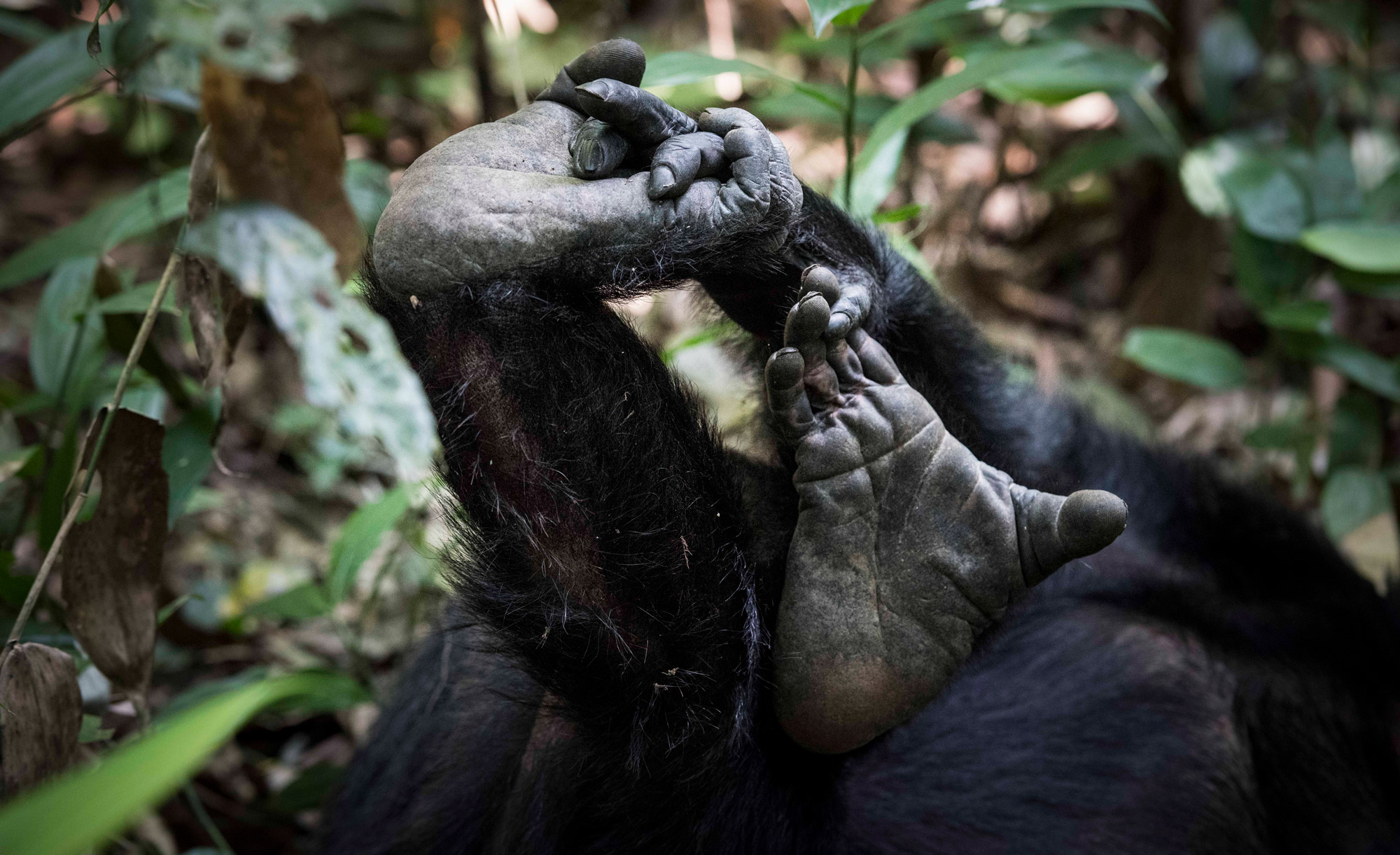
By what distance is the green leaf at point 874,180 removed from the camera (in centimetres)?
140

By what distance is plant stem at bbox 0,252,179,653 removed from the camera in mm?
877

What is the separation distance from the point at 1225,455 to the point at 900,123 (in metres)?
1.67

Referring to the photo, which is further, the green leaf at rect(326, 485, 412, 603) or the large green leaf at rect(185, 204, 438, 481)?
the green leaf at rect(326, 485, 412, 603)

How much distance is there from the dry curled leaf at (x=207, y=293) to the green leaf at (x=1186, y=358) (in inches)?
60.8

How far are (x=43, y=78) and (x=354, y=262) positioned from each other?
425mm

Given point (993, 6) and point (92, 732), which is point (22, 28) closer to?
point (92, 732)

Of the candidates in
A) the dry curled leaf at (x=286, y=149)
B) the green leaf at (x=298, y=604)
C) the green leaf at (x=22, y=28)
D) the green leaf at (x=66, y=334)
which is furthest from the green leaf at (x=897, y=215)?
the green leaf at (x=22, y=28)

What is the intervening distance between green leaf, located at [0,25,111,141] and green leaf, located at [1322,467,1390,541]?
1.99 m

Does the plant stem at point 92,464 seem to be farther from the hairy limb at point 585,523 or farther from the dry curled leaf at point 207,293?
the hairy limb at point 585,523

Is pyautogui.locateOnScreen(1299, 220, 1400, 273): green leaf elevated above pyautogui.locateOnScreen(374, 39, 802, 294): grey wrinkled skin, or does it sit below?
below

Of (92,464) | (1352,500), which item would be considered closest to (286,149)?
(92,464)

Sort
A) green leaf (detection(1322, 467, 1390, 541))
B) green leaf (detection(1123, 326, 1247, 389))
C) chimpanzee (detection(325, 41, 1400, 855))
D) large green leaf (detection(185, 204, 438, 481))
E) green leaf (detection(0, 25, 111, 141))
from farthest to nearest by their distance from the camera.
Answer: green leaf (detection(1123, 326, 1247, 389))
green leaf (detection(1322, 467, 1390, 541))
green leaf (detection(0, 25, 111, 141))
chimpanzee (detection(325, 41, 1400, 855))
large green leaf (detection(185, 204, 438, 481))

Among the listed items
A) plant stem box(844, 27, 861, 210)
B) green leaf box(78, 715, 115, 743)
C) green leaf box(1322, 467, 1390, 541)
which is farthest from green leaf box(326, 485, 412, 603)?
green leaf box(1322, 467, 1390, 541)

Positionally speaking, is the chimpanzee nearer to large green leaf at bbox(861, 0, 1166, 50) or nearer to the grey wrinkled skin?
the grey wrinkled skin
